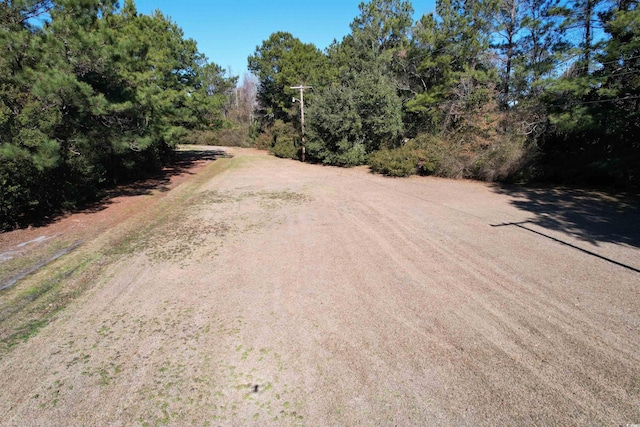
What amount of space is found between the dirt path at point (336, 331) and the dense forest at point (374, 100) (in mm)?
3526

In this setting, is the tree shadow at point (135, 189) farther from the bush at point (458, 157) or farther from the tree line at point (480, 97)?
the bush at point (458, 157)

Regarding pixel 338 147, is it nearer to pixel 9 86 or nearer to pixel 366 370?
pixel 9 86

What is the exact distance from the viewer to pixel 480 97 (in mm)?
15805

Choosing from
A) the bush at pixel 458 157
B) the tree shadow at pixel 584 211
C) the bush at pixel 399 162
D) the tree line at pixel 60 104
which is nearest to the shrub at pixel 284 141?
the bush at pixel 399 162

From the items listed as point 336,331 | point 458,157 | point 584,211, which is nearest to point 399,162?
point 458,157

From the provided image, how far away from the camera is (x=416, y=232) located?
729 cm

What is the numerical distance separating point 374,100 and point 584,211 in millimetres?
12222

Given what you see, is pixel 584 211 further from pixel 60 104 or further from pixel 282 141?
pixel 282 141

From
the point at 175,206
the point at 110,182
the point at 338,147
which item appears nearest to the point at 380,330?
the point at 175,206

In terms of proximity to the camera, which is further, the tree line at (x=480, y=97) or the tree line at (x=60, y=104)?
the tree line at (x=480, y=97)

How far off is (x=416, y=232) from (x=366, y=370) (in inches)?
184

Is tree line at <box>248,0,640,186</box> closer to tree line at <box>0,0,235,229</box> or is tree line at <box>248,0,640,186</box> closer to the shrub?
the shrub

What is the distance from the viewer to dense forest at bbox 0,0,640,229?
7.66m

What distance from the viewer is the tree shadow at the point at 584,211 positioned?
7016 millimetres
